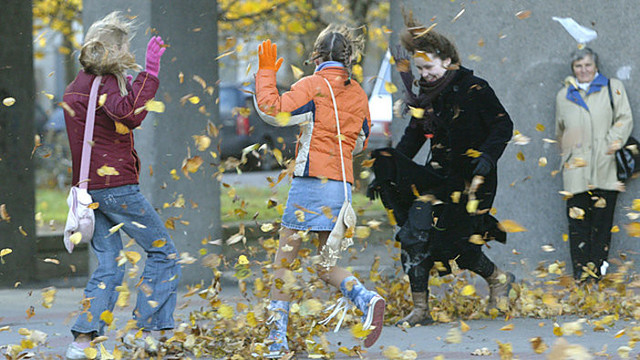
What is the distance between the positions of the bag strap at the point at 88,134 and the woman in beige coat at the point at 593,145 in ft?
13.7

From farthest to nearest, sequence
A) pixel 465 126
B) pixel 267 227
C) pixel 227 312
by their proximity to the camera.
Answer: pixel 465 126 < pixel 267 227 < pixel 227 312

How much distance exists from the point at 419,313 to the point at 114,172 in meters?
2.24

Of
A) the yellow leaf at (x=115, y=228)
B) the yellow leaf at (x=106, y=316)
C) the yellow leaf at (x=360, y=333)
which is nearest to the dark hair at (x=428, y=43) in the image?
the yellow leaf at (x=360, y=333)

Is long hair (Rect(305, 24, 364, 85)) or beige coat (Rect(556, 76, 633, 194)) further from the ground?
long hair (Rect(305, 24, 364, 85))

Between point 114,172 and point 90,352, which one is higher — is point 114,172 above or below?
above

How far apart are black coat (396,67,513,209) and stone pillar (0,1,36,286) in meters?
4.16

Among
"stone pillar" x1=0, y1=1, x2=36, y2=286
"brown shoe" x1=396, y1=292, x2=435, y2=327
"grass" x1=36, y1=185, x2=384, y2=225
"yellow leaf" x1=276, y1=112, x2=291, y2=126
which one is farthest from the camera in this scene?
"stone pillar" x1=0, y1=1, x2=36, y2=286

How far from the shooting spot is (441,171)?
6418 mm

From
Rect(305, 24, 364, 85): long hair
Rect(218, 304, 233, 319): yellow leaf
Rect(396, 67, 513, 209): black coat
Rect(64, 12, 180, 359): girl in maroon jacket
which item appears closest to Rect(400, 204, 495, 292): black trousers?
Rect(396, 67, 513, 209): black coat

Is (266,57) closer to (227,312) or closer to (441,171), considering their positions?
(227,312)

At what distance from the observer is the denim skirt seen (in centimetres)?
535

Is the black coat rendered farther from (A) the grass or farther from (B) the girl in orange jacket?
(B) the girl in orange jacket

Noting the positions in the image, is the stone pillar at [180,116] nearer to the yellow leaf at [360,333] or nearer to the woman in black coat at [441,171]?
the woman in black coat at [441,171]

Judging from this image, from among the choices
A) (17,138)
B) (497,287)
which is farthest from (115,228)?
(17,138)
